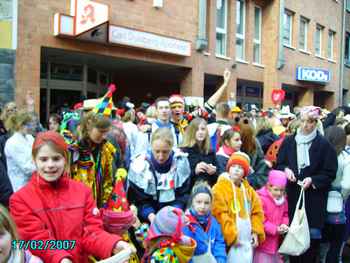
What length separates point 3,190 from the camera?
3605 mm

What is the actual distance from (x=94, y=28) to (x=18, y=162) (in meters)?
5.60

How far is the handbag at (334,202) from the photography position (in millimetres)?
4969

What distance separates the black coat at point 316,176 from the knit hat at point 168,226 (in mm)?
1970

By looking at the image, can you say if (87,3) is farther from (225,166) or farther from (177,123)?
(225,166)

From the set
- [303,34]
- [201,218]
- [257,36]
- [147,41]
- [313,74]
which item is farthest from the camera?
[303,34]

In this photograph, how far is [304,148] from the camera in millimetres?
4879

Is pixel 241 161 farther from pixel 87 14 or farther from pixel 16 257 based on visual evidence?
pixel 87 14

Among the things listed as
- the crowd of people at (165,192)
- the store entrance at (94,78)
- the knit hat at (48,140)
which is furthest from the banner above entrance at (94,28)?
the knit hat at (48,140)

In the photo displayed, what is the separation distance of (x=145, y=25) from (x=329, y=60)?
15.2 metres

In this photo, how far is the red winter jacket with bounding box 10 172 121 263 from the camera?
8.11ft

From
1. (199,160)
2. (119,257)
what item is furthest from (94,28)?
(119,257)

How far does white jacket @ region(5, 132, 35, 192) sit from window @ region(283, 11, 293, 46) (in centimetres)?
1663

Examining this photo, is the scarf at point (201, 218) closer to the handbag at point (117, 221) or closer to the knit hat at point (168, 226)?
the knit hat at point (168, 226)

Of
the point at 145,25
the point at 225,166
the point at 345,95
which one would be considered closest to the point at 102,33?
the point at 145,25
